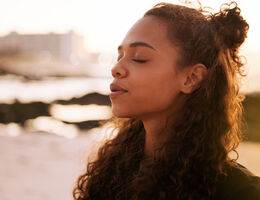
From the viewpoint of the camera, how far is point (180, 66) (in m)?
1.57

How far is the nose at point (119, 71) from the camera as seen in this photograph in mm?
1571

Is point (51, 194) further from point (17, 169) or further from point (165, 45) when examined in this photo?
point (165, 45)

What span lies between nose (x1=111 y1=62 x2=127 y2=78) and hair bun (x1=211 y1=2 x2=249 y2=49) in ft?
1.63

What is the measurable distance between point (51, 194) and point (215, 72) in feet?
11.3

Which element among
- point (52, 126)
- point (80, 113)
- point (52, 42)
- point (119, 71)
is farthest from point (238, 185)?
point (52, 42)

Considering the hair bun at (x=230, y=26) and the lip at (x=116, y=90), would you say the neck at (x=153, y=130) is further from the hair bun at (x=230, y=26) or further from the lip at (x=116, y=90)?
the hair bun at (x=230, y=26)

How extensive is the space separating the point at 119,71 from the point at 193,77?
0.37m

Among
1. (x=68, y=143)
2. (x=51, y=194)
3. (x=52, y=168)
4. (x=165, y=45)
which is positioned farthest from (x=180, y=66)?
(x=68, y=143)

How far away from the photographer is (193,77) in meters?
1.59

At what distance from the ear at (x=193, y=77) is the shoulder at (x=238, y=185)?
42 centimetres

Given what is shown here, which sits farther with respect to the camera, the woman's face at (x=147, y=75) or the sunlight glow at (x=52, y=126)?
the sunlight glow at (x=52, y=126)

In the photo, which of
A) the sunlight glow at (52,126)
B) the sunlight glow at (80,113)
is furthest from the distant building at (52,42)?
the sunlight glow at (52,126)

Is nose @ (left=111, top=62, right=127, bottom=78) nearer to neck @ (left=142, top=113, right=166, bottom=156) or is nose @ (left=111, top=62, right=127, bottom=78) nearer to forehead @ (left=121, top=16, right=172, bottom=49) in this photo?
forehead @ (left=121, top=16, right=172, bottom=49)

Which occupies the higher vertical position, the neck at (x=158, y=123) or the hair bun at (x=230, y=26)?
the hair bun at (x=230, y=26)
